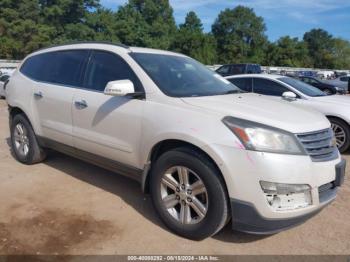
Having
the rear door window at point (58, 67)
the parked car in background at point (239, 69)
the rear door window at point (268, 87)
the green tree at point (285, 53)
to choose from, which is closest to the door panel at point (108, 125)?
the rear door window at point (58, 67)

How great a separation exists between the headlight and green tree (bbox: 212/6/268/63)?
78.1 m

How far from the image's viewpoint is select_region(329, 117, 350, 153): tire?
7.17 meters

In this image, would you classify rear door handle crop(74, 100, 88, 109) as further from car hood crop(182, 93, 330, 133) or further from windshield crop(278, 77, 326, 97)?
windshield crop(278, 77, 326, 97)

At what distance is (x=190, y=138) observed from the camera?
349 centimetres

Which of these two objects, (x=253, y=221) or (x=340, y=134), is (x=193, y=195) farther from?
(x=340, y=134)

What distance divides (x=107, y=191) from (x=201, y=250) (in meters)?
1.81

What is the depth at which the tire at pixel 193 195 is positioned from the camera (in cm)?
338

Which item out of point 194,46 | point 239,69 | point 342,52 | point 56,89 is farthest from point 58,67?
point 342,52

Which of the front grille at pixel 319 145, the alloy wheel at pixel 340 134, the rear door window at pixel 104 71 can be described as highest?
the rear door window at pixel 104 71

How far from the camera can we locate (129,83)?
3.93m

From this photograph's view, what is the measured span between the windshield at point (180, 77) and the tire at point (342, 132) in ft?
11.0

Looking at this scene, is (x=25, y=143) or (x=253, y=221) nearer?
(x=253, y=221)

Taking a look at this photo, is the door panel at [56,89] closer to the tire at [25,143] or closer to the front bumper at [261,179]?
the tire at [25,143]

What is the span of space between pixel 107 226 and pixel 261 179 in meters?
1.66
